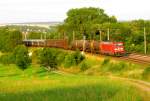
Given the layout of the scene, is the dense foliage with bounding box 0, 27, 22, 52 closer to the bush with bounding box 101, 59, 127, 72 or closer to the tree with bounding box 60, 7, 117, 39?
the tree with bounding box 60, 7, 117, 39

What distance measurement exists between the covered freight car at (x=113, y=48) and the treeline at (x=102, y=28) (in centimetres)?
958

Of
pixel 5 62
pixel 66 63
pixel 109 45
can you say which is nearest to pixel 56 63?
pixel 66 63

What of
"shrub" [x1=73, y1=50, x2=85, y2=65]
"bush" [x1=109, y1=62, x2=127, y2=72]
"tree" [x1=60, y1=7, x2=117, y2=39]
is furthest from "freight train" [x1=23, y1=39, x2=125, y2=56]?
"tree" [x1=60, y1=7, x2=117, y2=39]

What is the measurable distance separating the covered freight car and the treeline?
9.58 m

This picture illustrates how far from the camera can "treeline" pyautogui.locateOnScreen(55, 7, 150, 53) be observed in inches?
3461

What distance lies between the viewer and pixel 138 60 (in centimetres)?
5678

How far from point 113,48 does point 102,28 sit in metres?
35.6

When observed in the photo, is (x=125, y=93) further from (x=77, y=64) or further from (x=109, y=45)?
(x=77, y=64)

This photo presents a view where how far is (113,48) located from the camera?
64.8 meters

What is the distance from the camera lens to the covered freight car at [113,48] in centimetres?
6475

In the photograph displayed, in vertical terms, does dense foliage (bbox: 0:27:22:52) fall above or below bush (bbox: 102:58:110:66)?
above

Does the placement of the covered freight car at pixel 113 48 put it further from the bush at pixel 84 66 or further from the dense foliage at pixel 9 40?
the dense foliage at pixel 9 40

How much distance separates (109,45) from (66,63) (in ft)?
36.7

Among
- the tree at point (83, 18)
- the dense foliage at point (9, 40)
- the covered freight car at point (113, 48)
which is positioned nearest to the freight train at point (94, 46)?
the covered freight car at point (113, 48)
